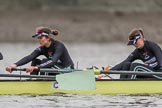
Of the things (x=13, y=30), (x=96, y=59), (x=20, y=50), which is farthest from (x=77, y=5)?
(x=96, y=59)

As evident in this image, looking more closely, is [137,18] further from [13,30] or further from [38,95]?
[38,95]

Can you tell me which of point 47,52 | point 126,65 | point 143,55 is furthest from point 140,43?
point 47,52

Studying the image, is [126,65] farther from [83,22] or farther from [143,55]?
[83,22]

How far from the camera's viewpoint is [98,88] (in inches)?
634

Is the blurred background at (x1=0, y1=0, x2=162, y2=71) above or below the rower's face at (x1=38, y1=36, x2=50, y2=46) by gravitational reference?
above

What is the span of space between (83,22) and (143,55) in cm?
2217

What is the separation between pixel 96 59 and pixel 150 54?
11987 millimetres

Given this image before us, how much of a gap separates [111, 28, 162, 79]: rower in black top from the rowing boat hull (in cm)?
28

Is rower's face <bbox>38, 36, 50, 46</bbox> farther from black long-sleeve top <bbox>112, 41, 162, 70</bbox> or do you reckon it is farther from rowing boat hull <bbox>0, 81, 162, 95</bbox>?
black long-sleeve top <bbox>112, 41, 162, 70</bbox>

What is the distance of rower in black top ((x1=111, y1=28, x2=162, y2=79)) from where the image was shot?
16.1 meters

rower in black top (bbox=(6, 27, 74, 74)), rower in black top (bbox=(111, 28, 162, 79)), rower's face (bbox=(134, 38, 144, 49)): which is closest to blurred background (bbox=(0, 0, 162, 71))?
rower in black top (bbox=(6, 27, 74, 74))

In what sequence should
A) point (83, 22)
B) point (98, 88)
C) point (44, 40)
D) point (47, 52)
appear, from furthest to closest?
point (83, 22), point (47, 52), point (44, 40), point (98, 88)

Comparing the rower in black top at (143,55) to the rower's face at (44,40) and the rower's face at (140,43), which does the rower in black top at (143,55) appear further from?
the rower's face at (44,40)

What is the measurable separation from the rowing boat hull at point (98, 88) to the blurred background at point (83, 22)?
14.6 meters
